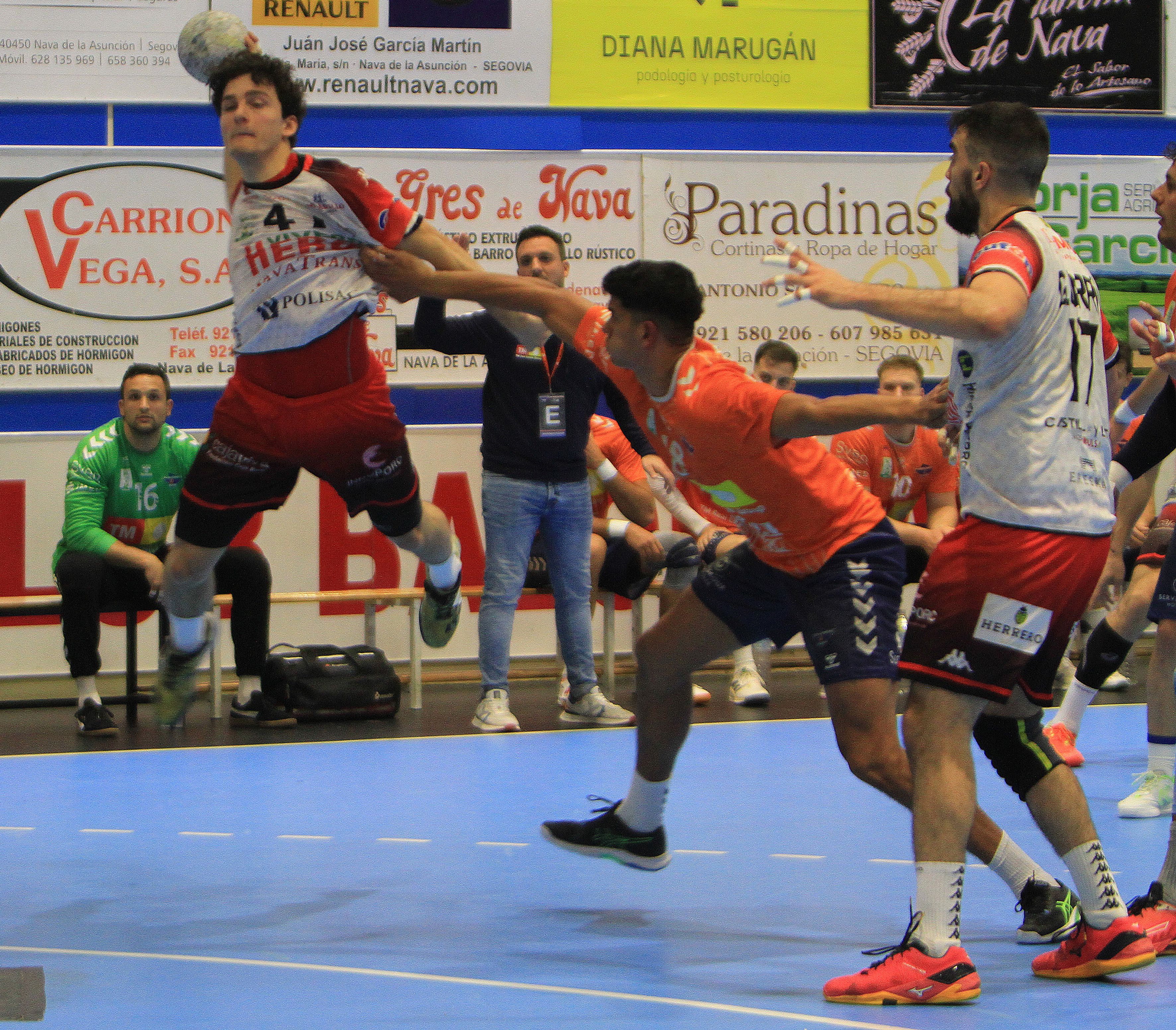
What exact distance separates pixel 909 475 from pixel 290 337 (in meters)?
4.26

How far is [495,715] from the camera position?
291 inches

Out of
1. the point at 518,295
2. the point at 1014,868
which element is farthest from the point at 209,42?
the point at 1014,868

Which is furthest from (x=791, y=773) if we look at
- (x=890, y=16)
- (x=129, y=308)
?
(x=890, y=16)

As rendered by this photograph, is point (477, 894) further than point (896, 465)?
No

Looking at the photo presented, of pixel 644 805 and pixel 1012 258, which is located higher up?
pixel 1012 258

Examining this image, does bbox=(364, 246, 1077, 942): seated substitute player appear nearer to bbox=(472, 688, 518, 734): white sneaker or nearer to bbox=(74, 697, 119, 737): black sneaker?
bbox=(472, 688, 518, 734): white sneaker

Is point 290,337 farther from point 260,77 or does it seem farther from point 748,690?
point 748,690

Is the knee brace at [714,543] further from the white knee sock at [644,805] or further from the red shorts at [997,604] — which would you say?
the red shorts at [997,604]

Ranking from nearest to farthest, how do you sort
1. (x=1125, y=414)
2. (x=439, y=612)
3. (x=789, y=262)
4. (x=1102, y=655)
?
1. (x=789, y=262)
2. (x=1125, y=414)
3. (x=439, y=612)
4. (x=1102, y=655)

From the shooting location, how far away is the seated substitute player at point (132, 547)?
7.43 metres

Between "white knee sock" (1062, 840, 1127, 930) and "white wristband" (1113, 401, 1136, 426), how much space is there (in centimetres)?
215

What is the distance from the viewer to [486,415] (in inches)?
290

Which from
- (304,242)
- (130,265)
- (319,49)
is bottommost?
(304,242)

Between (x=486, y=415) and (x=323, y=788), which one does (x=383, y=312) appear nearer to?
(x=486, y=415)
